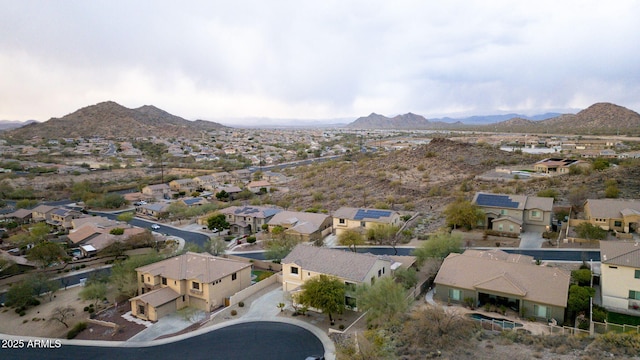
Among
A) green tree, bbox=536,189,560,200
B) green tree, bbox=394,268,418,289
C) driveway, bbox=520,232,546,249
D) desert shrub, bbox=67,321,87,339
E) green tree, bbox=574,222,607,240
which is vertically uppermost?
green tree, bbox=536,189,560,200

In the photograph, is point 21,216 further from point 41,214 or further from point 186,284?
point 186,284

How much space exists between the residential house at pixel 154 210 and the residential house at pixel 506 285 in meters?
42.4

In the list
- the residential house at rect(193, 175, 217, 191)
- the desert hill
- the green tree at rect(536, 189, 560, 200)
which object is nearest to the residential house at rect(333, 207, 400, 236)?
the green tree at rect(536, 189, 560, 200)

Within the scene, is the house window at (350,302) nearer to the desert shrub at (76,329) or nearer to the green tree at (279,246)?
the green tree at (279,246)

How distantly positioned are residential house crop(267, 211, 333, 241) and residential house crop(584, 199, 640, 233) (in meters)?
25.4

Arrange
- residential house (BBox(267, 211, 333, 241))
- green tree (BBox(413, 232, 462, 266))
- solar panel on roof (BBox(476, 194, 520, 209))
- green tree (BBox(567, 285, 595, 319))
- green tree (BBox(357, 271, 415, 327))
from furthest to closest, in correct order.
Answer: residential house (BBox(267, 211, 333, 241)) < solar panel on roof (BBox(476, 194, 520, 209)) < green tree (BBox(413, 232, 462, 266)) < green tree (BBox(567, 285, 595, 319)) < green tree (BBox(357, 271, 415, 327))

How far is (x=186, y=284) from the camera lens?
28.9m

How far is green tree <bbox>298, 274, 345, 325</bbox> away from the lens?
2444 cm

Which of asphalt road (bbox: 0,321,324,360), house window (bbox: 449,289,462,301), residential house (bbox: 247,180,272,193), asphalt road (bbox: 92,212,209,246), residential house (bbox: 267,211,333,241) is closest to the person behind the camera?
asphalt road (bbox: 0,321,324,360)

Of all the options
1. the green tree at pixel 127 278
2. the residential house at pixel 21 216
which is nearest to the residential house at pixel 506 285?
the green tree at pixel 127 278

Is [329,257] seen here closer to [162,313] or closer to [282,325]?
[282,325]

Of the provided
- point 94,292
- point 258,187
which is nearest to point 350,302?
point 94,292

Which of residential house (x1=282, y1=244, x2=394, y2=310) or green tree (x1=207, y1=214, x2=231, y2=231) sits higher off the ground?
residential house (x1=282, y1=244, x2=394, y2=310)

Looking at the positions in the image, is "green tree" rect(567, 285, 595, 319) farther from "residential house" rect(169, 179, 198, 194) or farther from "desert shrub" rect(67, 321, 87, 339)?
"residential house" rect(169, 179, 198, 194)
